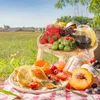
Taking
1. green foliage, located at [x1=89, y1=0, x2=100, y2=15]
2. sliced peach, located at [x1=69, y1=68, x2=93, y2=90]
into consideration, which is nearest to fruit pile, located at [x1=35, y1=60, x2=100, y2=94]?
sliced peach, located at [x1=69, y1=68, x2=93, y2=90]

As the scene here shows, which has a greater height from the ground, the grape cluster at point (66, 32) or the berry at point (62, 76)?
the grape cluster at point (66, 32)

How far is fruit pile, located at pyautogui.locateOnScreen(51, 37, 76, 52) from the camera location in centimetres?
337

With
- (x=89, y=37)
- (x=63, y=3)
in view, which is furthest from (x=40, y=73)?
(x=63, y=3)

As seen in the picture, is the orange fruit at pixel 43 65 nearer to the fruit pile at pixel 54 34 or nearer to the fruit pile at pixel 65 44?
the fruit pile at pixel 65 44

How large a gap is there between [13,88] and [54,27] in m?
2.20

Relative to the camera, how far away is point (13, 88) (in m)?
1.52

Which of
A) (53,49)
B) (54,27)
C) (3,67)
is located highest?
(54,27)

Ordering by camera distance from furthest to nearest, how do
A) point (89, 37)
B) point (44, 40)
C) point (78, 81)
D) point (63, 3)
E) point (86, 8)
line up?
point (63, 3) < point (86, 8) < point (44, 40) < point (89, 37) < point (78, 81)

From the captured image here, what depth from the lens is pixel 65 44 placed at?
11.2 feet

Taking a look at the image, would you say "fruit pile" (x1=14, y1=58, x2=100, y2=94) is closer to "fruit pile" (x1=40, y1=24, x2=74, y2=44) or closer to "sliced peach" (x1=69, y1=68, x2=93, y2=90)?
"sliced peach" (x1=69, y1=68, x2=93, y2=90)

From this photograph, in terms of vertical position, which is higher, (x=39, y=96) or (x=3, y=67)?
(x=39, y=96)

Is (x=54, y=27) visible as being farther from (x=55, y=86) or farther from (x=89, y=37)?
(x=55, y=86)

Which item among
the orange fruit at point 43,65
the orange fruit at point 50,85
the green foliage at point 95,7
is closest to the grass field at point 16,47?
the green foliage at point 95,7

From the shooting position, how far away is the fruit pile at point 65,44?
11.1 ft
